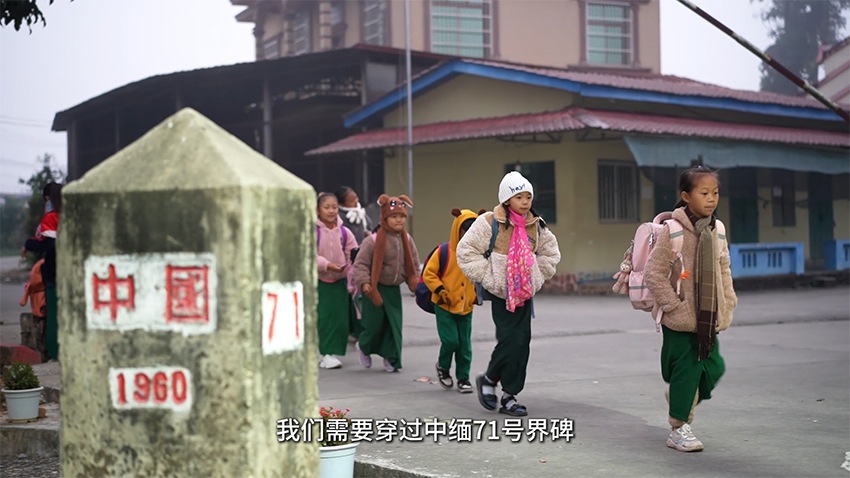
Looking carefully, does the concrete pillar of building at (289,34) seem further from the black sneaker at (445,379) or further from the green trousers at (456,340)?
the black sneaker at (445,379)

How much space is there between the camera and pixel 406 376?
9.46m

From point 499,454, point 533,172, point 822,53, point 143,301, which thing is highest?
point 822,53

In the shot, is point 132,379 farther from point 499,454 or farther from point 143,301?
point 499,454

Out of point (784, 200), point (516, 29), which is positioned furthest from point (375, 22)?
point (784, 200)

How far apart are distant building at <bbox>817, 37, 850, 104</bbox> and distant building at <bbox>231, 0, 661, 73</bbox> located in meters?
4.57

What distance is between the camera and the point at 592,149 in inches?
800

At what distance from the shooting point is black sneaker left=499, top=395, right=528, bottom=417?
291 inches

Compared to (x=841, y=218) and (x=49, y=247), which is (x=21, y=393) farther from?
(x=841, y=218)

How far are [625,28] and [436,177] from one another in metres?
11.8

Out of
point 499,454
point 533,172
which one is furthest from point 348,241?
point 533,172

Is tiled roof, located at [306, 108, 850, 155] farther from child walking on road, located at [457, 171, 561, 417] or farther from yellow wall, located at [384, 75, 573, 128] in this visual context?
child walking on road, located at [457, 171, 561, 417]

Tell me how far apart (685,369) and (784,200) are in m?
19.7

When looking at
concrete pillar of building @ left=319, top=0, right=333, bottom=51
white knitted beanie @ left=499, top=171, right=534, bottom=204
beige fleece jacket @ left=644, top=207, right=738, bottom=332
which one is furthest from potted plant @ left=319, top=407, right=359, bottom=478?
concrete pillar of building @ left=319, top=0, right=333, bottom=51

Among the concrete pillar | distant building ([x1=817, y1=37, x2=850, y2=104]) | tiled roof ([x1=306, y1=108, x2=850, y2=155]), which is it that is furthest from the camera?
distant building ([x1=817, y1=37, x2=850, y2=104])
